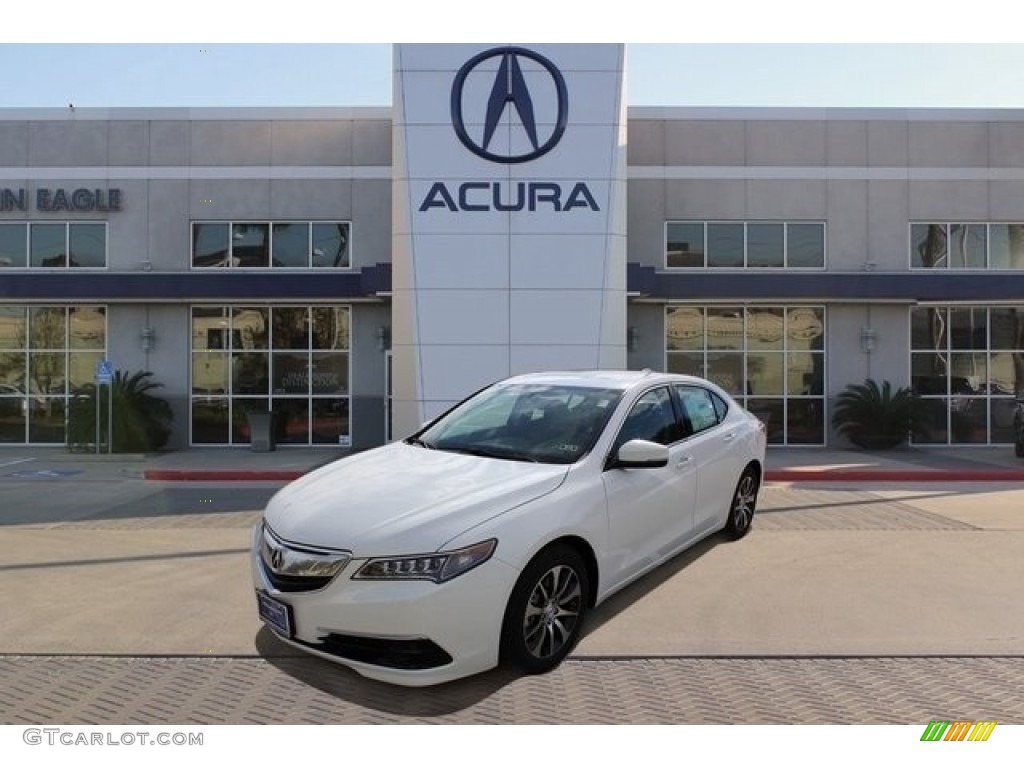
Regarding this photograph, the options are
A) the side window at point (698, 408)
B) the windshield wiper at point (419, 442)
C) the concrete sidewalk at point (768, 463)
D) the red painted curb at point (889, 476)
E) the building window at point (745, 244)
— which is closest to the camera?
the windshield wiper at point (419, 442)

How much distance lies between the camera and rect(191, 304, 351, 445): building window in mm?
17891

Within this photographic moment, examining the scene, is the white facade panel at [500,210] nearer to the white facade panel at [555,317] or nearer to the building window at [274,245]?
the white facade panel at [555,317]

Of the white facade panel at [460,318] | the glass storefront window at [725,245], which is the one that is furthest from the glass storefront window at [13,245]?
the glass storefront window at [725,245]

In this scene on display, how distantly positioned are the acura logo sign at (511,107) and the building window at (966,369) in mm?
9903

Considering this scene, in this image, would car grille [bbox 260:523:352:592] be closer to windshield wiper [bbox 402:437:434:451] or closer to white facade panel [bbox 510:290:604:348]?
windshield wiper [bbox 402:437:434:451]

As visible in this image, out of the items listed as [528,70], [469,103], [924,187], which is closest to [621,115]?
[528,70]

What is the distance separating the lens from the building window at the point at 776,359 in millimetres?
18016

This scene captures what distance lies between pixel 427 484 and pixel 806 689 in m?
2.31

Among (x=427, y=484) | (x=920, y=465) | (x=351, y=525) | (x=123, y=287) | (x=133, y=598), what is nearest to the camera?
(x=351, y=525)

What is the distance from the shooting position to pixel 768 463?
14.5 metres

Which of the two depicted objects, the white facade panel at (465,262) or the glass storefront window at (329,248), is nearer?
the white facade panel at (465,262)

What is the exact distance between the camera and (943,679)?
4.21m

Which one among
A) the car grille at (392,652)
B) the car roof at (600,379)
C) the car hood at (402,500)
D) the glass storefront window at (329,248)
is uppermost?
the glass storefront window at (329,248)

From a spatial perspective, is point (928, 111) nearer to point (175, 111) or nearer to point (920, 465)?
point (920, 465)
